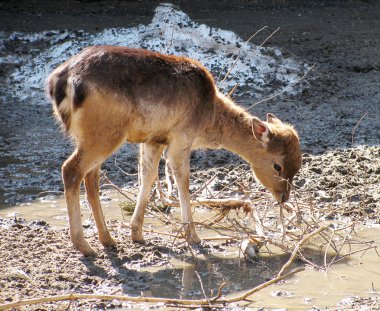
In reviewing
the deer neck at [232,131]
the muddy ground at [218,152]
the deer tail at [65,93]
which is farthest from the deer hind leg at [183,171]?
the deer tail at [65,93]

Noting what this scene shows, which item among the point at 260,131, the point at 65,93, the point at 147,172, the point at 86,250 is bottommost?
the point at 86,250

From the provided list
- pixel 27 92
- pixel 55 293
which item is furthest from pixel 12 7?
pixel 55 293

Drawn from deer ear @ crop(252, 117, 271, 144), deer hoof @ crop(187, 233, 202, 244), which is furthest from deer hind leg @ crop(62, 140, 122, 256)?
deer ear @ crop(252, 117, 271, 144)

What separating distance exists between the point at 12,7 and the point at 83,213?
29.7 feet

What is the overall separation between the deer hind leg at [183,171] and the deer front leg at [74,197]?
106 centimetres

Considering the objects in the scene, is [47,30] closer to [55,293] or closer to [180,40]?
[180,40]

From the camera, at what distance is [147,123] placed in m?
8.42

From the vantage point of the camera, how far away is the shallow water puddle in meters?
7.61

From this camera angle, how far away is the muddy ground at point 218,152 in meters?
8.12

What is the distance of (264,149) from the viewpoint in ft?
30.1

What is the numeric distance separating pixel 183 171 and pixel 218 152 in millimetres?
3127

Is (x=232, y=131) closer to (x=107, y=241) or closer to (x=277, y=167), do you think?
(x=277, y=167)

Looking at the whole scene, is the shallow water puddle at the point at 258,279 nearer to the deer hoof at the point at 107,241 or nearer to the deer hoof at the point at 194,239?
the deer hoof at the point at 194,239

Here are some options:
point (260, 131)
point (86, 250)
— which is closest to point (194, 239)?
point (86, 250)
